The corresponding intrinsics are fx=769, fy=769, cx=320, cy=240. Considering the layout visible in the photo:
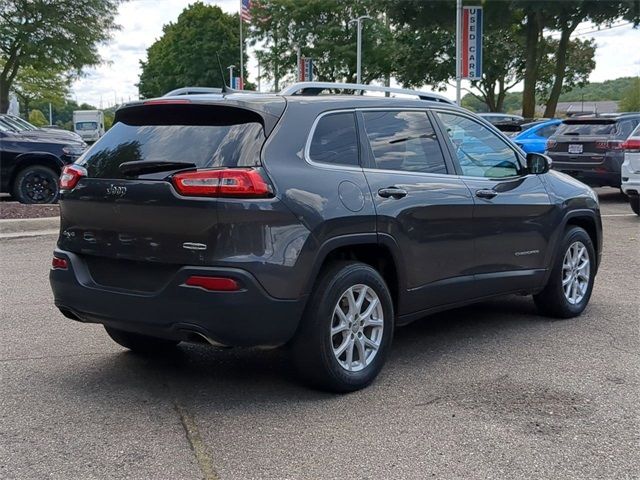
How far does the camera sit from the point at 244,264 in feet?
13.1

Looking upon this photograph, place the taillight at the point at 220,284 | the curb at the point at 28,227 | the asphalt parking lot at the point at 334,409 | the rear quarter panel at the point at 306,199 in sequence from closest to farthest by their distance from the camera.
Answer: the asphalt parking lot at the point at 334,409 → the taillight at the point at 220,284 → the rear quarter panel at the point at 306,199 → the curb at the point at 28,227

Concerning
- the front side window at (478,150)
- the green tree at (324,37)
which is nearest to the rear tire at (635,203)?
the front side window at (478,150)

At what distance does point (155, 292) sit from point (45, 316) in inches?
104

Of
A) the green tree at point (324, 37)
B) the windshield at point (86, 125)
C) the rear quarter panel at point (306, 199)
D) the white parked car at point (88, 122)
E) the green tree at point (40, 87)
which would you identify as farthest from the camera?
the windshield at point (86, 125)

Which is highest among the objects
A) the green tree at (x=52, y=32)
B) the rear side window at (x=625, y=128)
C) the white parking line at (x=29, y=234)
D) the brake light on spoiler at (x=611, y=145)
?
the green tree at (x=52, y=32)

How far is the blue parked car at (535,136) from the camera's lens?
19.1m

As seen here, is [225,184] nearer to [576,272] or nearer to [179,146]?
[179,146]

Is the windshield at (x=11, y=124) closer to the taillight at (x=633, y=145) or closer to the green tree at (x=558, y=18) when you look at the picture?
the taillight at (x=633, y=145)

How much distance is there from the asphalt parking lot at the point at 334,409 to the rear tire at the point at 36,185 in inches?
300

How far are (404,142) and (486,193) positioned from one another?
808 mm

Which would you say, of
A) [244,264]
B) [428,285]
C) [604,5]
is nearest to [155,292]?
[244,264]

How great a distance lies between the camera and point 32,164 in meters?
13.2

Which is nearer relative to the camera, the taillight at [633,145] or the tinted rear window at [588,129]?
the taillight at [633,145]

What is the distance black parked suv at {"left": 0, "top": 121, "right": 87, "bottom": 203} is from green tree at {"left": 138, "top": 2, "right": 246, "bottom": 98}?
43.5m
